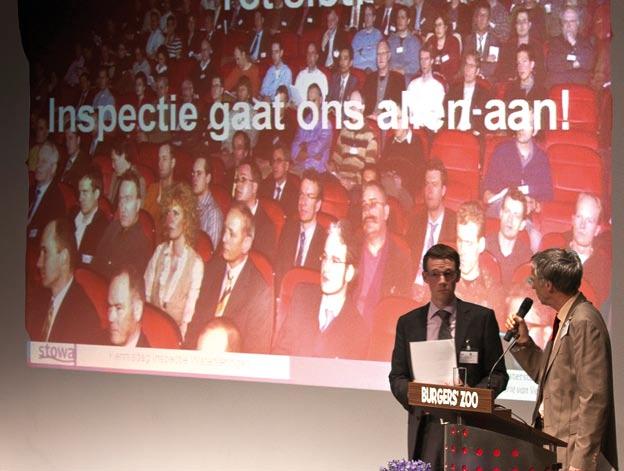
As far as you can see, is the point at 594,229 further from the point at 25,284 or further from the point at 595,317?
the point at 25,284

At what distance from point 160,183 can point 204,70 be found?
2.32 ft

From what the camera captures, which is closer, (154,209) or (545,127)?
(545,127)

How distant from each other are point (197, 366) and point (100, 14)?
7.26ft

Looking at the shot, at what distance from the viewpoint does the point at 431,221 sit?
5500 mm

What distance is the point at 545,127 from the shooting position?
207 inches

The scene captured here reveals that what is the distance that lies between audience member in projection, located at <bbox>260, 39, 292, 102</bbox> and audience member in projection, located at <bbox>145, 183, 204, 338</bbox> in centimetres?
73

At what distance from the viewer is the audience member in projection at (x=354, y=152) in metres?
5.64

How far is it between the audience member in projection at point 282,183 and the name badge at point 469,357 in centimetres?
188

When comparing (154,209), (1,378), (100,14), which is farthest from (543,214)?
(1,378)

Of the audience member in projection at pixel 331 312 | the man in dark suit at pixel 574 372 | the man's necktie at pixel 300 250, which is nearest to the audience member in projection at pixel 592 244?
the audience member in projection at pixel 331 312

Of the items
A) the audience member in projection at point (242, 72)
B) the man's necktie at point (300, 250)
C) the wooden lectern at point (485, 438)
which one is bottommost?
the wooden lectern at point (485, 438)

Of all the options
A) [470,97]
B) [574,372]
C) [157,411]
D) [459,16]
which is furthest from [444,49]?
[157,411]

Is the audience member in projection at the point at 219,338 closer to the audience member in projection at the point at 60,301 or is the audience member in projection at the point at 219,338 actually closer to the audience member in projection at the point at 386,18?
the audience member in projection at the point at 60,301

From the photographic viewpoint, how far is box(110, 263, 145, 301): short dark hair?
20.5ft
